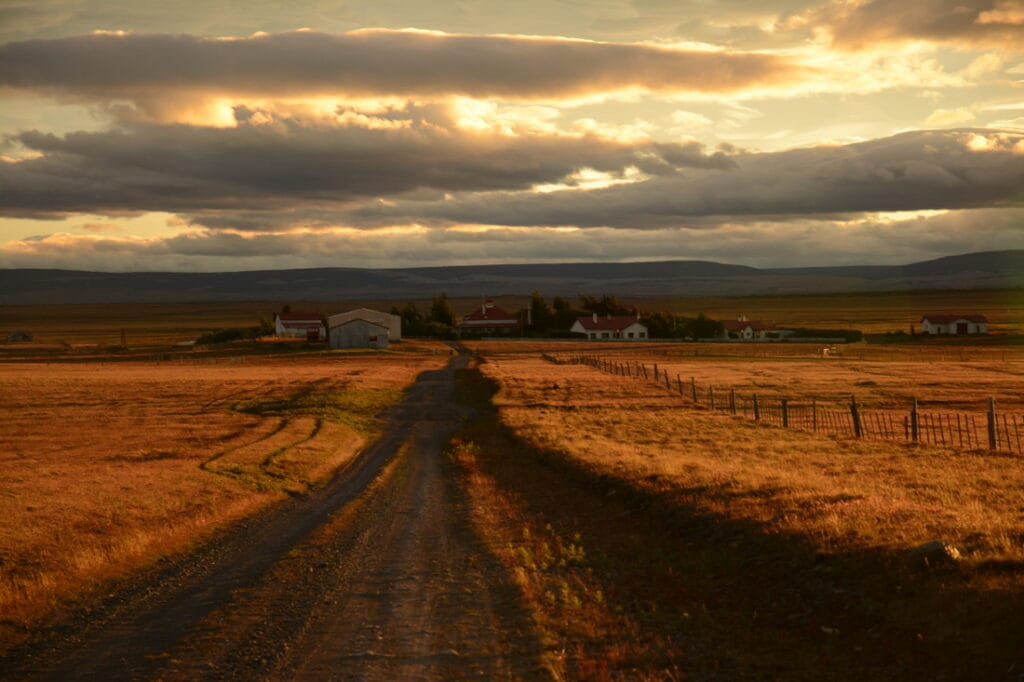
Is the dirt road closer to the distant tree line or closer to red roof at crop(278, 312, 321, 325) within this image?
the distant tree line

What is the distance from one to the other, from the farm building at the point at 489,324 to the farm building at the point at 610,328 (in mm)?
12521

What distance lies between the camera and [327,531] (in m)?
21.0

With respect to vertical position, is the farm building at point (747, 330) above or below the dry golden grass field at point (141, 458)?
below

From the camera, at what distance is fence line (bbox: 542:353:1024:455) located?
34625 millimetres

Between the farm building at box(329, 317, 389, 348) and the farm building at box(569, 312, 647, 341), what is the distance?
157 ft

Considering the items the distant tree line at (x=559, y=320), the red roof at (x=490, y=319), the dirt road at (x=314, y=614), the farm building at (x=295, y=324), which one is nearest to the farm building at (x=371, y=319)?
the distant tree line at (x=559, y=320)

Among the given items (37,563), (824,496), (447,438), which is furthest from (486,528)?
(447,438)

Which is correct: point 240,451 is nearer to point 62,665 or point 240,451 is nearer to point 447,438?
→ point 447,438

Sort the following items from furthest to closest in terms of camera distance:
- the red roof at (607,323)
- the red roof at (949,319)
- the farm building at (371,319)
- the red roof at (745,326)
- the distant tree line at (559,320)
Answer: the red roof at (607,323) < the distant tree line at (559,320) < the red roof at (745,326) < the red roof at (949,319) < the farm building at (371,319)

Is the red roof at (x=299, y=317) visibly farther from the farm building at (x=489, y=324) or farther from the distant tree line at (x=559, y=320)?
the farm building at (x=489, y=324)

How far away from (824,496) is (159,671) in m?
14.1

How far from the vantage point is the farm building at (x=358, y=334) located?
130 meters

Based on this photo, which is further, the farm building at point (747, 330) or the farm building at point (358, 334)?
the farm building at point (747, 330)

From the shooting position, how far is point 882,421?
44500 mm
